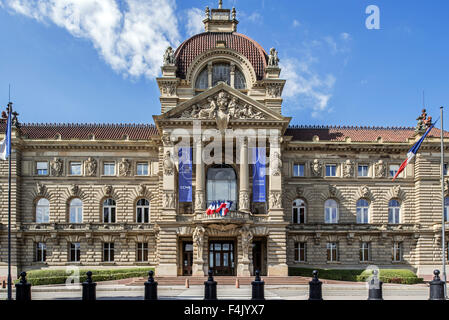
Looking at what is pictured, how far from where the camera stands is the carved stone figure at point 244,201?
51688 millimetres

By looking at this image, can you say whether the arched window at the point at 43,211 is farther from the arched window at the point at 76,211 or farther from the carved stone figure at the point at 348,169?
the carved stone figure at the point at 348,169

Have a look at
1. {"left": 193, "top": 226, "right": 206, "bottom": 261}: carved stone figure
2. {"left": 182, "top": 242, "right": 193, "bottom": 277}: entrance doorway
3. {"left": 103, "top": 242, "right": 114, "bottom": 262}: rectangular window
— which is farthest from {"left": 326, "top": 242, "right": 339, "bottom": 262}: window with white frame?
{"left": 103, "top": 242, "right": 114, "bottom": 262}: rectangular window

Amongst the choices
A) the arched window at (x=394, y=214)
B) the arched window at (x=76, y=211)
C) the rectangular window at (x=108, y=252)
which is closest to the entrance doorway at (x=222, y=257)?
the rectangular window at (x=108, y=252)

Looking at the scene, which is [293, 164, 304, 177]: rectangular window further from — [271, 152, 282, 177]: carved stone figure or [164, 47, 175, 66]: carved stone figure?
[164, 47, 175, 66]: carved stone figure

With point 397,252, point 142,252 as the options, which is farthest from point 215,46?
point 397,252

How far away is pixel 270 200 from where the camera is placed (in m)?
52.8

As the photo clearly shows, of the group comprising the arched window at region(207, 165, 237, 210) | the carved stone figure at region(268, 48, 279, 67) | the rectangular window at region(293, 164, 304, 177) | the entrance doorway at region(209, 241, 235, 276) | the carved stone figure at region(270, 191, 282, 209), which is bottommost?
the entrance doorway at region(209, 241, 235, 276)

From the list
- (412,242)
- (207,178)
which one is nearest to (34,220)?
(207,178)

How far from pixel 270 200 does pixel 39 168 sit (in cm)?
2557

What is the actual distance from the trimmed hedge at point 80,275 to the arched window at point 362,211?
2411cm

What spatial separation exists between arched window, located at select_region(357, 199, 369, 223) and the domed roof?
1788cm

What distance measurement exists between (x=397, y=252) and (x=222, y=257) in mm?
19507

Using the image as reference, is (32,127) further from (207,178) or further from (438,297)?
(438,297)

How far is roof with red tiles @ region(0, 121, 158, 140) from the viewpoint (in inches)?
2354
